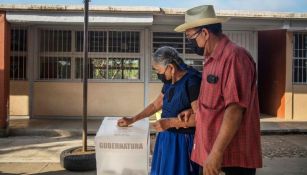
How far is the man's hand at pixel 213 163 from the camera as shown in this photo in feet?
8.04

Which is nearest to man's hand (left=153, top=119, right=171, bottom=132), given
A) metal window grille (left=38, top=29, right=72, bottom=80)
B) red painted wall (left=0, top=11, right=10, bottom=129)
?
red painted wall (left=0, top=11, right=10, bottom=129)

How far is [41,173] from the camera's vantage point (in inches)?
254

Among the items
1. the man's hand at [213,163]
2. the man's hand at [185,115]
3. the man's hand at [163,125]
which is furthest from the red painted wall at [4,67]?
the man's hand at [213,163]

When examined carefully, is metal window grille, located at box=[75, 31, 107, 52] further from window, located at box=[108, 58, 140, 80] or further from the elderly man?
the elderly man

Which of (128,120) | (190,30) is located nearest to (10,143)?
(128,120)

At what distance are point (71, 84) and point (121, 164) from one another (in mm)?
9028

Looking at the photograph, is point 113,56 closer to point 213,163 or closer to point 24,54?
point 24,54

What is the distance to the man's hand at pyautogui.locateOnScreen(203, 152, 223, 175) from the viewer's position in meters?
2.45

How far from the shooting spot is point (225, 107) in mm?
2518

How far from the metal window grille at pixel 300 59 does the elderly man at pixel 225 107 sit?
995 centimetres

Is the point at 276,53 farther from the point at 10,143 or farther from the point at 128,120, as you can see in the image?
the point at 128,120

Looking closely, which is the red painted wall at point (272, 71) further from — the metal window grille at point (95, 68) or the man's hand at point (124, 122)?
the man's hand at point (124, 122)

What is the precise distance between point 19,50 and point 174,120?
9445mm

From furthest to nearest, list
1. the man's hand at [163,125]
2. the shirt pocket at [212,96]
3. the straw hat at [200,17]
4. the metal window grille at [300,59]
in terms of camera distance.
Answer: the metal window grille at [300,59], the man's hand at [163,125], the straw hat at [200,17], the shirt pocket at [212,96]
